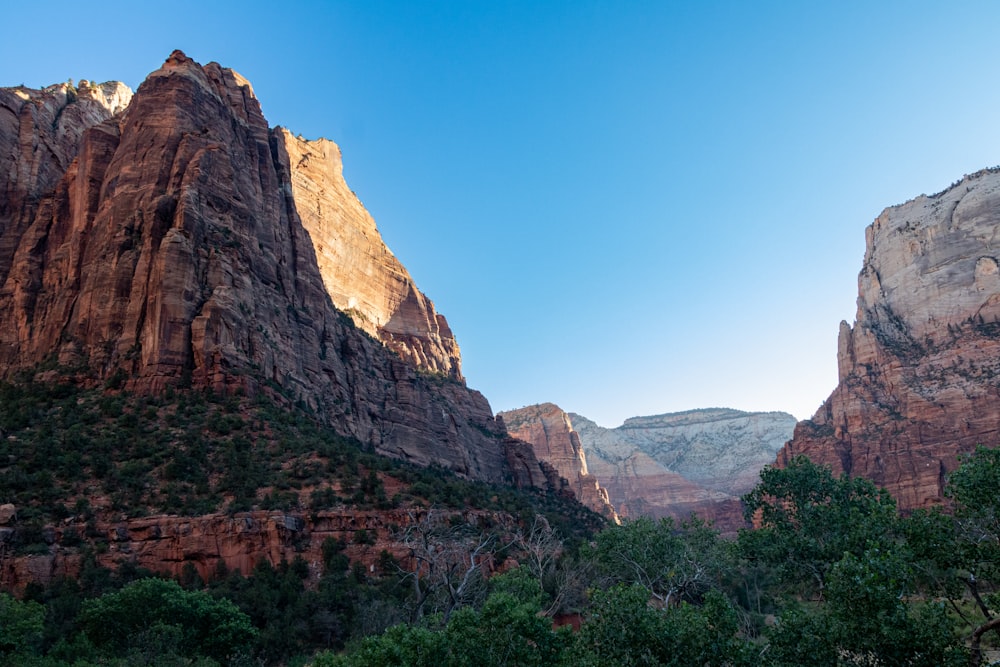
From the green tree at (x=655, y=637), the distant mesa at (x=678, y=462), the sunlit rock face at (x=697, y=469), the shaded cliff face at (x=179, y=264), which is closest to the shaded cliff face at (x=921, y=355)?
the sunlit rock face at (x=697, y=469)

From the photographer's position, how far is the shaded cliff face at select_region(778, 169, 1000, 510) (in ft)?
247

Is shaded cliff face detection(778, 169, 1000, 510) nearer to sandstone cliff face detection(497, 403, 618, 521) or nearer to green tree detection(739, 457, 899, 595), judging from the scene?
sandstone cliff face detection(497, 403, 618, 521)

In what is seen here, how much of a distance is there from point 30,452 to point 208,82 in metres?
39.4

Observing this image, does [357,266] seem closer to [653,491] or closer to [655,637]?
[655,637]

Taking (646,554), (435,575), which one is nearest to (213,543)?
(435,575)

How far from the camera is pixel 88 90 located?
248ft

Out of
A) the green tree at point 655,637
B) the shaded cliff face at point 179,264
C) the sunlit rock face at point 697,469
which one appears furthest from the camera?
the sunlit rock face at point 697,469

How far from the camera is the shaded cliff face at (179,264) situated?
42562mm

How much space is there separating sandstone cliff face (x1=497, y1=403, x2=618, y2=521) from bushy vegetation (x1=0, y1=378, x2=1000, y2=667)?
92417mm

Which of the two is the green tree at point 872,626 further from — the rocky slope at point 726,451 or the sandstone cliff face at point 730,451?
the rocky slope at point 726,451

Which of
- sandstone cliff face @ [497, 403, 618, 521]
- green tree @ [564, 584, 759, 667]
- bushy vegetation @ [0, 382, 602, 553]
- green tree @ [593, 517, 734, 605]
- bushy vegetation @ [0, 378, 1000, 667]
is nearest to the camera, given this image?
green tree @ [564, 584, 759, 667]

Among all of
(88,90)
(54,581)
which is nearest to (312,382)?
(54,581)

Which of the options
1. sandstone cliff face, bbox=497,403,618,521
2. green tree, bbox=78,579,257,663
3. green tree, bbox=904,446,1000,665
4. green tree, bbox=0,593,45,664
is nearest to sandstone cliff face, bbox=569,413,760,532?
sandstone cliff face, bbox=497,403,618,521

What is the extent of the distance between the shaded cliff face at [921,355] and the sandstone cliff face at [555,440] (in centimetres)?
5448
